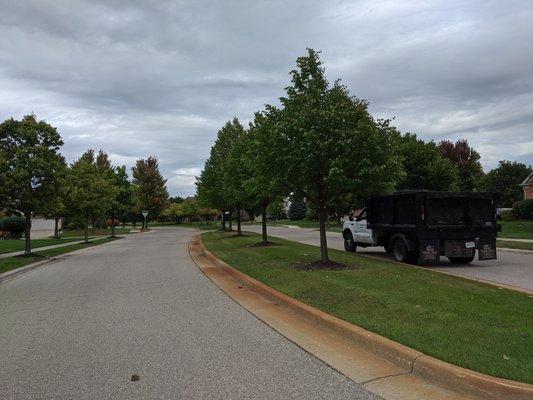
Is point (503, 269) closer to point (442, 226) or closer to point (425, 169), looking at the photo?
point (442, 226)

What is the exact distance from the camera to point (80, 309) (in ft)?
30.8

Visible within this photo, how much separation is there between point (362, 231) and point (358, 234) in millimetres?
391

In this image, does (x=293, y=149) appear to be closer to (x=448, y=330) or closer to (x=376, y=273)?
(x=376, y=273)

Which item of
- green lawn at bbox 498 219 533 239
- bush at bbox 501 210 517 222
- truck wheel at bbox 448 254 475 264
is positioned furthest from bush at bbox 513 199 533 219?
truck wheel at bbox 448 254 475 264

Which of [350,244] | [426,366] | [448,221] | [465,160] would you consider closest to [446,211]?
[448,221]

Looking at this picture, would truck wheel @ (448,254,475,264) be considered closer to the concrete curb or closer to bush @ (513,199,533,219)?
the concrete curb

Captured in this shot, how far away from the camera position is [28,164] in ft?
67.9

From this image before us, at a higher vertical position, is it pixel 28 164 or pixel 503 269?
pixel 28 164

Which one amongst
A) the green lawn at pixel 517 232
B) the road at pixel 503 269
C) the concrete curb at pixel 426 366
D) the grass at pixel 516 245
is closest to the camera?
the concrete curb at pixel 426 366

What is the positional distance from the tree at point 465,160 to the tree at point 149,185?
44.0 metres

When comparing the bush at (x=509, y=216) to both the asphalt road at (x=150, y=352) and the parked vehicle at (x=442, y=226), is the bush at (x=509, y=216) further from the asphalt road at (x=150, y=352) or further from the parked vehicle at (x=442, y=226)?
the asphalt road at (x=150, y=352)

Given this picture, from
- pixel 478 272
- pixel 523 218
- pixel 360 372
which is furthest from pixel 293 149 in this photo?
pixel 523 218

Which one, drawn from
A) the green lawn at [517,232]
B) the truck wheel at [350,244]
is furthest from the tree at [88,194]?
the green lawn at [517,232]

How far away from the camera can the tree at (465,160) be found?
6944cm
